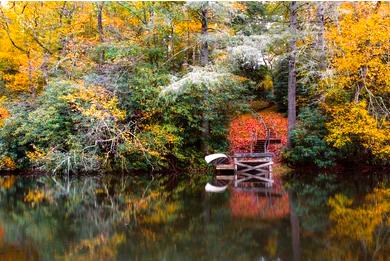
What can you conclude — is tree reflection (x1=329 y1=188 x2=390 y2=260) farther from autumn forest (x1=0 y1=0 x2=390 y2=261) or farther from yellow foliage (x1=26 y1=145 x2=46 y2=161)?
yellow foliage (x1=26 y1=145 x2=46 y2=161)

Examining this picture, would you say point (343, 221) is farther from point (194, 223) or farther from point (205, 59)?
point (205, 59)

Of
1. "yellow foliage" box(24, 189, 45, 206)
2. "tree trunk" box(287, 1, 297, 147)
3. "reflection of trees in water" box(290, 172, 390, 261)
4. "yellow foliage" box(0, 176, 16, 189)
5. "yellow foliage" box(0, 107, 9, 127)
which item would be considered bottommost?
"yellow foliage" box(24, 189, 45, 206)

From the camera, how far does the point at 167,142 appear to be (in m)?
16.9

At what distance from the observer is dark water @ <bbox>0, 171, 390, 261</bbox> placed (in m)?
6.69

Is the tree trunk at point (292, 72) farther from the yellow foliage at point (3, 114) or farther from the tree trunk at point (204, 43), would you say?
the yellow foliage at point (3, 114)

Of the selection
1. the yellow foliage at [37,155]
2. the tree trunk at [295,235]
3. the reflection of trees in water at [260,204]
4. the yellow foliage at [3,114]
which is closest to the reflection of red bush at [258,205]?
the reflection of trees in water at [260,204]

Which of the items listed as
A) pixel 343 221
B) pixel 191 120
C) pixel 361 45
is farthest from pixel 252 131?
pixel 343 221

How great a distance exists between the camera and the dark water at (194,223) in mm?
6691

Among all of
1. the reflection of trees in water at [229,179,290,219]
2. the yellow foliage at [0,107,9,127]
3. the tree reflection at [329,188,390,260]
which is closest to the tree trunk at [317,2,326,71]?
the reflection of trees in water at [229,179,290,219]

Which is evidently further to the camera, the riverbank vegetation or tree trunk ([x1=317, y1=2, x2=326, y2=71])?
tree trunk ([x1=317, y1=2, x2=326, y2=71])

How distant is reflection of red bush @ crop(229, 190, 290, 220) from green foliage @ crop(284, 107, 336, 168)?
17.7ft

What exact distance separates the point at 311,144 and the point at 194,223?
9638 millimetres

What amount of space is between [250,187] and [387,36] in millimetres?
7352

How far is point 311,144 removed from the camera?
1705cm
